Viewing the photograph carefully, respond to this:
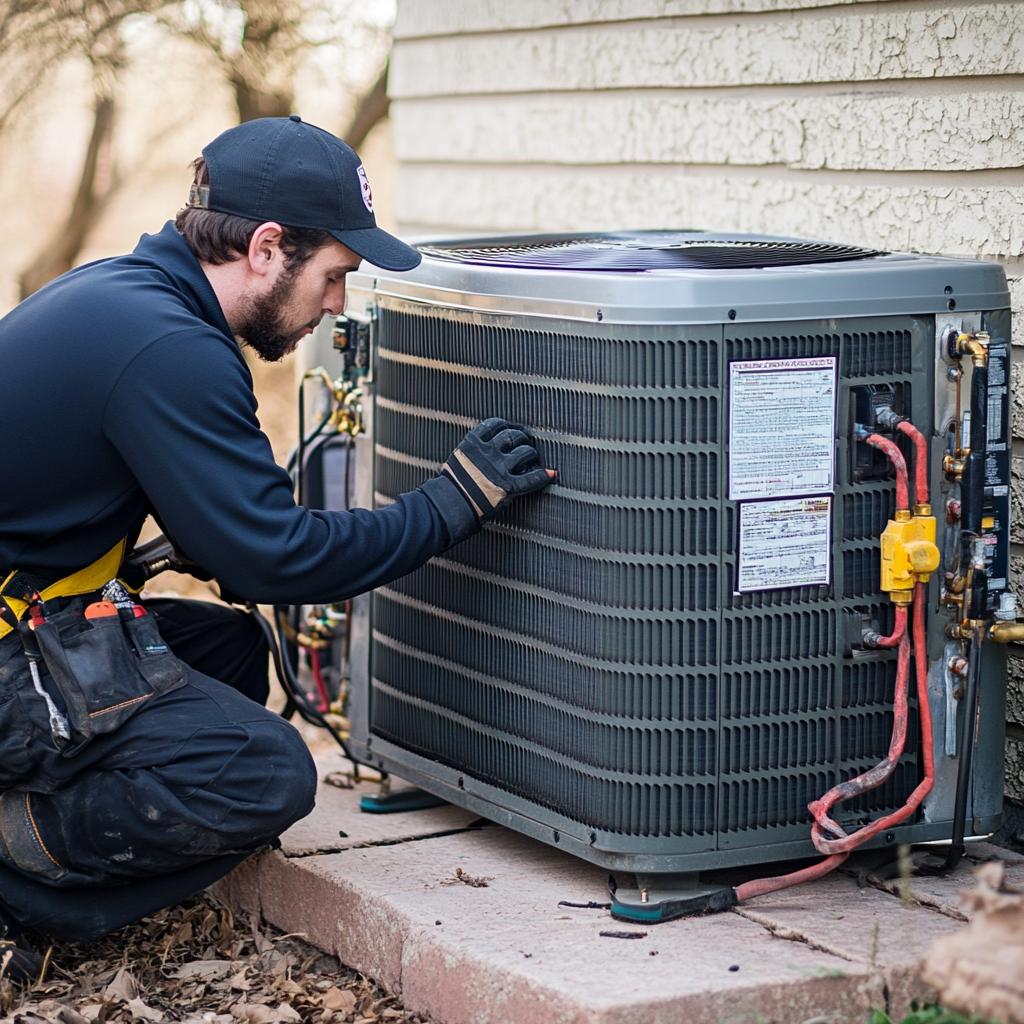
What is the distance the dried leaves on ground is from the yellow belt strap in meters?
0.73

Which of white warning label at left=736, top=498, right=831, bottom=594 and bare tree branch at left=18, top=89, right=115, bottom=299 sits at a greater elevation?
bare tree branch at left=18, top=89, right=115, bottom=299

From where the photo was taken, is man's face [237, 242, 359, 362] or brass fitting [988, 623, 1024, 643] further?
man's face [237, 242, 359, 362]

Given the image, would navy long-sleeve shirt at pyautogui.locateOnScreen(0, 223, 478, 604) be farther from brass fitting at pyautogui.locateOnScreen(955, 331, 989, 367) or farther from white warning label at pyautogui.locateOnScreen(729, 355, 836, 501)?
brass fitting at pyautogui.locateOnScreen(955, 331, 989, 367)

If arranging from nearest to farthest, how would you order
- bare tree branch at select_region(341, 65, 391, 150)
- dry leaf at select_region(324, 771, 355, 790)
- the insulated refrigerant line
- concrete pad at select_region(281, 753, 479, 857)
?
the insulated refrigerant line
concrete pad at select_region(281, 753, 479, 857)
dry leaf at select_region(324, 771, 355, 790)
bare tree branch at select_region(341, 65, 391, 150)

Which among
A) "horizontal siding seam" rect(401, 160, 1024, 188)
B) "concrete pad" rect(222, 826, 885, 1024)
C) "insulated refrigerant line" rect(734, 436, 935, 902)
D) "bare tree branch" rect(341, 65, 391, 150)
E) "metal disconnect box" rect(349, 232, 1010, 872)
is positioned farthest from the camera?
"bare tree branch" rect(341, 65, 391, 150)

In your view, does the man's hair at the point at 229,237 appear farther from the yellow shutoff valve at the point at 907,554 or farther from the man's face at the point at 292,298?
the yellow shutoff valve at the point at 907,554

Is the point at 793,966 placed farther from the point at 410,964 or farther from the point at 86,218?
the point at 86,218

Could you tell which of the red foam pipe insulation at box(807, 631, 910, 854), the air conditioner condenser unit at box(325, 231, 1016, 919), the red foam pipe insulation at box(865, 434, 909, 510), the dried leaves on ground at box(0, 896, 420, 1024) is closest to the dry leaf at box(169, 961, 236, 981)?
the dried leaves on ground at box(0, 896, 420, 1024)

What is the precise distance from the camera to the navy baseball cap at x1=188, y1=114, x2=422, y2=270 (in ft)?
9.30

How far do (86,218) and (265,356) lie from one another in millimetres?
6680

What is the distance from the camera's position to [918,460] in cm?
265

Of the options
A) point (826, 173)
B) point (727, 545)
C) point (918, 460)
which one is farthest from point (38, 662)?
point (826, 173)

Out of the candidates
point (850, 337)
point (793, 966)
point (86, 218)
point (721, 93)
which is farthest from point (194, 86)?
point (793, 966)

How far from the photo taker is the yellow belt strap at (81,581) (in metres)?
2.76
